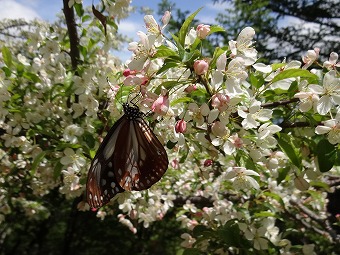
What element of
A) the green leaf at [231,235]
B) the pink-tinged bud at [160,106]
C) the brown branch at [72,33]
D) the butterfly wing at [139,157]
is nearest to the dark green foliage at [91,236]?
the brown branch at [72,33]

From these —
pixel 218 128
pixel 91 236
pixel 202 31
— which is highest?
pixel 91 236

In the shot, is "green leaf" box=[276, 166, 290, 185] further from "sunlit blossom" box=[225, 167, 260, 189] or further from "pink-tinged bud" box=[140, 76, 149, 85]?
"pink-tinged bud" box=[140, 76, 149, 85]

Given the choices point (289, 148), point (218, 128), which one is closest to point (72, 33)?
point (218, 128)

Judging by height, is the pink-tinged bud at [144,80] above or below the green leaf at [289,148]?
above

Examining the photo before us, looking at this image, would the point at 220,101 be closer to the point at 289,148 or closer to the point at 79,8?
the point at 289,148

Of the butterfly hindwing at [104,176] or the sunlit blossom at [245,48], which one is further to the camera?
the butterfly hindwing at [104,176]

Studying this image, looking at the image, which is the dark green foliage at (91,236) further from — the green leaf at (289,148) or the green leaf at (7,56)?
the green leaf at (289,148)
